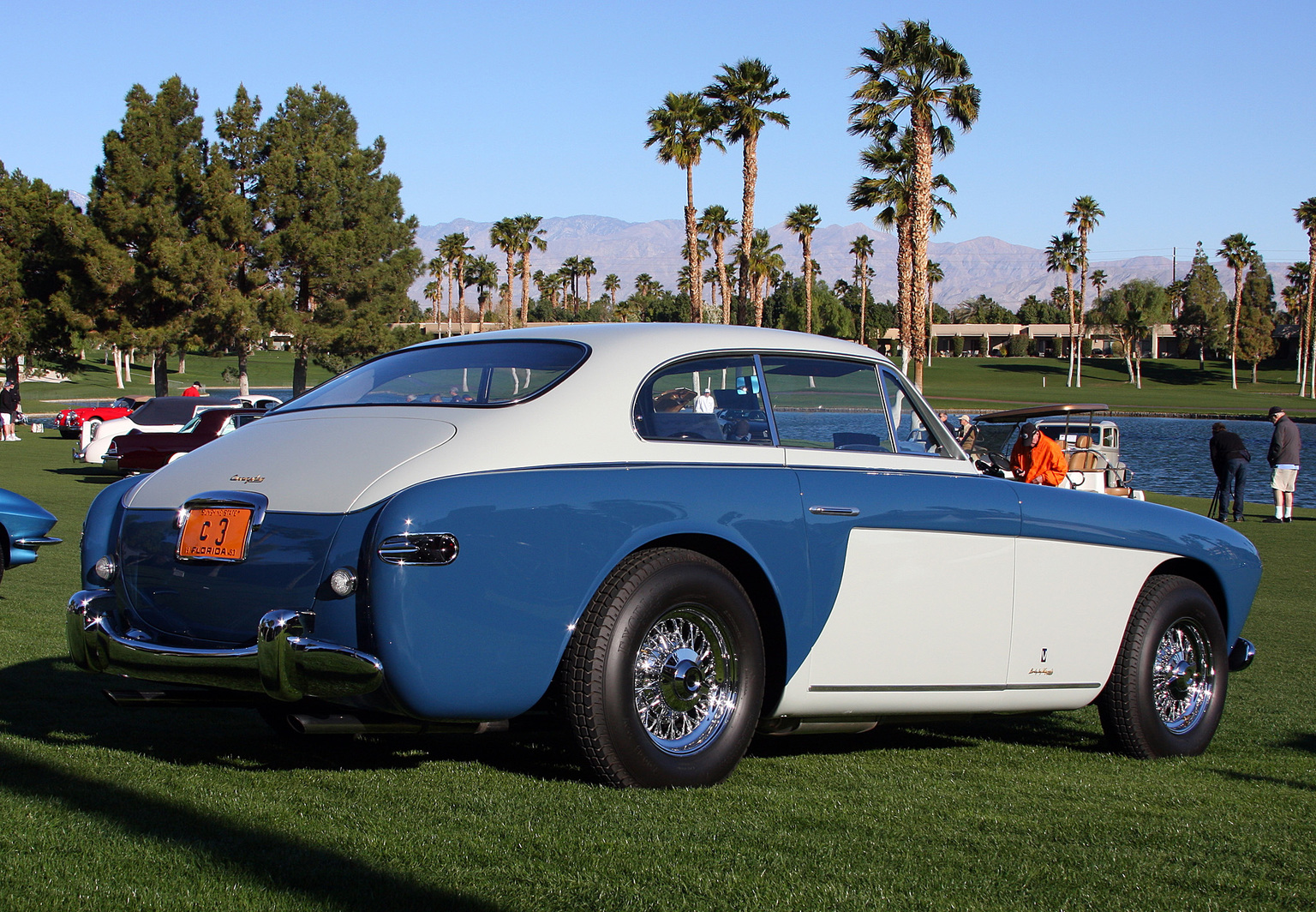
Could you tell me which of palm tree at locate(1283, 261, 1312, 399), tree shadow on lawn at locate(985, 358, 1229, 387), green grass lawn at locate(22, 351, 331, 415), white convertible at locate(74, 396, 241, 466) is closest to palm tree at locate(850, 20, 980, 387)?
white convertible at locate(74, 396, 241, 466)

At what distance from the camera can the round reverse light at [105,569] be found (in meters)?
4.39

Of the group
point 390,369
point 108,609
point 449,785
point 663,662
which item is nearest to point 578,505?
point 663,662

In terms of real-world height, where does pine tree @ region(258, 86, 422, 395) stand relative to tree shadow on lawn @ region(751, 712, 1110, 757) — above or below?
above

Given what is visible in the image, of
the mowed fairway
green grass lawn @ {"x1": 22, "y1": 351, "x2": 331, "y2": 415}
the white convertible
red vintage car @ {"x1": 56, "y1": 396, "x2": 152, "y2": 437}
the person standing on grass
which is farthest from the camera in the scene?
green grass lawn @ {"x1": 22, "y1": 351, "x2": 331, "y2": 415}

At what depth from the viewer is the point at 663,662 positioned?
4.21m

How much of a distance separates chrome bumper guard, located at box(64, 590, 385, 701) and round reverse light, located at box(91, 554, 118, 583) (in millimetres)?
71

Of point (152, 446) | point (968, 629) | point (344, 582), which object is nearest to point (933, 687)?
point (968, 629)

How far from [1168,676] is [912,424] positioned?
1.73m

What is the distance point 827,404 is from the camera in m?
5.15

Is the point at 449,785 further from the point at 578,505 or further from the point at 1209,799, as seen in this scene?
the point at 1209,799

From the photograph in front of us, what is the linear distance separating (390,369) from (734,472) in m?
1.50

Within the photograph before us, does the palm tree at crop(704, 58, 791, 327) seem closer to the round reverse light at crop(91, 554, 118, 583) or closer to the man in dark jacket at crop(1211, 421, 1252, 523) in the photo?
the man in dark jacket at crop(1211, 421, 1252, 523)

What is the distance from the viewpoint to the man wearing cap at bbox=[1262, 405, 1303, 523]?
21.7 meters

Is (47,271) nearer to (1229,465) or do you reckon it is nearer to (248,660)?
(1229,465)
